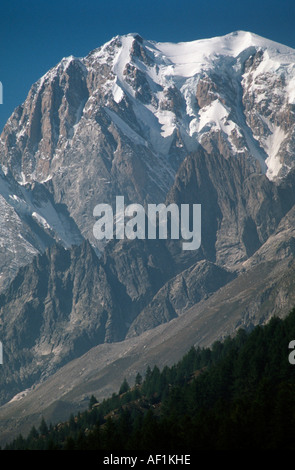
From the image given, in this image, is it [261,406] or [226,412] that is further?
[226,412]

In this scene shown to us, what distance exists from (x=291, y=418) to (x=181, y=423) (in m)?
26.2
